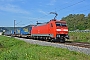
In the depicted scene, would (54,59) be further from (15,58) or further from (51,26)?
(51,26)

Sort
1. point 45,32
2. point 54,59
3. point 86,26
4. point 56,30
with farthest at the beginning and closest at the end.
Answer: point 86,26 < point 45,32 < point 56,30 < point 54,59

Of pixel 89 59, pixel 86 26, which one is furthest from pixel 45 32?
pixel 86 26

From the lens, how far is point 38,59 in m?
9.59

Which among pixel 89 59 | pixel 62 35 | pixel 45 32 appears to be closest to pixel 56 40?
pixel 62 35

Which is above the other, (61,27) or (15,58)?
(61,27)

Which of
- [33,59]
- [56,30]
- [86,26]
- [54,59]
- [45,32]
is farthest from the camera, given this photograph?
[86,26]

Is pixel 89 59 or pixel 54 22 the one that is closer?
pixel 89 59

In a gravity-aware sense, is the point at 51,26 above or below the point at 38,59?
above

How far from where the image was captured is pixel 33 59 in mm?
9484

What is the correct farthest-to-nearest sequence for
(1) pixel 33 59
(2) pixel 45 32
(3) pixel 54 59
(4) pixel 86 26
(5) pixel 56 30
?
(4) pixel 86 26 < (2) pixel 45 32 < (5) pixel 56 30 < (3) pixel 54 59 < (1) pixel 33 59

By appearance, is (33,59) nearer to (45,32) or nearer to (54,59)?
(54,59)

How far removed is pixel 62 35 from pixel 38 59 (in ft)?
64.3

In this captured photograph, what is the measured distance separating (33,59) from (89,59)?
303 centimetres

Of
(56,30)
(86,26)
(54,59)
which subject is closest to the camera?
(54,59)
